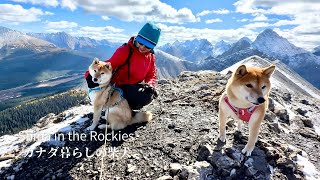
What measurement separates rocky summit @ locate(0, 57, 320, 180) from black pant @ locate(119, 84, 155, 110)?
839mm

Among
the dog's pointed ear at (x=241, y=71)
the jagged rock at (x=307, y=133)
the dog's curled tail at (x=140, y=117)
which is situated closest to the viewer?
the dog's pointed ear at (x=241, y=71)

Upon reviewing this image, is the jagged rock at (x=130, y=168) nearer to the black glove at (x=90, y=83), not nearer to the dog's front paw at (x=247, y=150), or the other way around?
the dog's front paw at (x=247, y=150)

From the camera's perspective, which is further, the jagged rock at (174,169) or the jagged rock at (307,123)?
the jagged rock at (307,123)

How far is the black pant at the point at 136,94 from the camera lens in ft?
35.1

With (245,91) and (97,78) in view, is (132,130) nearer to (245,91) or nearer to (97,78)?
(97,78)

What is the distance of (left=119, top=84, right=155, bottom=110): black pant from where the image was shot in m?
10.7

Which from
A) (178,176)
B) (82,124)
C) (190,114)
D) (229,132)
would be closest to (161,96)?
(190,114)

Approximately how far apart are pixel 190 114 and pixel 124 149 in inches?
141

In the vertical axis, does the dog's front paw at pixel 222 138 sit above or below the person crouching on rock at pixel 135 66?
below

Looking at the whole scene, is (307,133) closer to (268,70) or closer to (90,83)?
(268,70)

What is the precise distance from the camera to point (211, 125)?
1052 centimetres

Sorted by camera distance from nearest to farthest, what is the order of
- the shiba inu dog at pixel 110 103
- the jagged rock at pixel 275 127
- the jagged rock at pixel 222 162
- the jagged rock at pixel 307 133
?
1. the jagged rock at pixel 222 162
2. the shiba inu dog at pixel 110 103
3. the jagged rock at pixel 275 127
4. the jagged rock at pixel 307 133

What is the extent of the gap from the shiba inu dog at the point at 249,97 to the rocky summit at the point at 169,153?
2.56 feet

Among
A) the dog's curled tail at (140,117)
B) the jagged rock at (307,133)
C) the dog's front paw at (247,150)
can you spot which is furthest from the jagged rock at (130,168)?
the jagged rock at (307,133)
